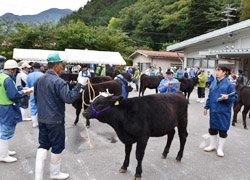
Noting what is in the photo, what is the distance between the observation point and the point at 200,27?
35156mm

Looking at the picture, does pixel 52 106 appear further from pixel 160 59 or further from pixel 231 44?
pixel 160 59

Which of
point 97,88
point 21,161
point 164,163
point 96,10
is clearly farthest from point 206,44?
point 96,10

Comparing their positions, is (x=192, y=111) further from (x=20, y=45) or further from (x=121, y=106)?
(x=20, y=45)

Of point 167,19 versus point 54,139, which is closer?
point 54,139

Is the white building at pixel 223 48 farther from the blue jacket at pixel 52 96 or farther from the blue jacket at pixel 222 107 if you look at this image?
the blue jacket at pixel 52 96

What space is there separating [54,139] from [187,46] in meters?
20.4

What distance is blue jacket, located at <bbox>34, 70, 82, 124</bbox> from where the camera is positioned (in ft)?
10.6

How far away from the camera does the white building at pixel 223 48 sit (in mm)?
15195

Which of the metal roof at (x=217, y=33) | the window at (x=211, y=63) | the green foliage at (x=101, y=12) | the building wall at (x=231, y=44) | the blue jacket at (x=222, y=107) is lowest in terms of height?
the blue jacket at (x=222, y=107)

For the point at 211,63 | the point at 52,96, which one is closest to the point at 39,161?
the point at 52,96

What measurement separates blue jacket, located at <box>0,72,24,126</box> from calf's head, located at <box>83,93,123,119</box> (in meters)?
1.56

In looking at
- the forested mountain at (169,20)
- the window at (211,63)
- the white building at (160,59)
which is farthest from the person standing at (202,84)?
the forested mountain at (169,20)

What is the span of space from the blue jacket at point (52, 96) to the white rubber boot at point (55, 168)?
588 mm

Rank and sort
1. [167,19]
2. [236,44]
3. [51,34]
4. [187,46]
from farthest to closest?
[167,19], [51,34], [187,46], [236,44]
